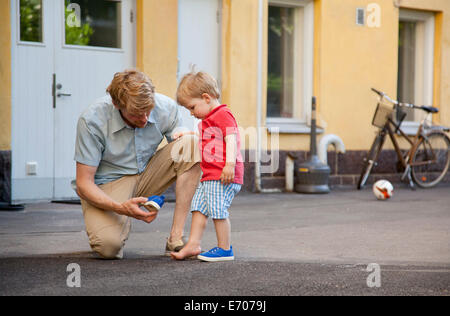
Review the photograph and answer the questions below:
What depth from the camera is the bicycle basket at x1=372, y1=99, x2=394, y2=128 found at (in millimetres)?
9586

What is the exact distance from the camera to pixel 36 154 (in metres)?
7.77

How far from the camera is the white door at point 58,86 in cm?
769

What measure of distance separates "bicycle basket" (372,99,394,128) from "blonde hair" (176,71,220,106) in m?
5.98

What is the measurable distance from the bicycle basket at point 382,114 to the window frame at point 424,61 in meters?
1.76

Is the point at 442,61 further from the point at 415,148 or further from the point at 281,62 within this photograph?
the point at 281,62

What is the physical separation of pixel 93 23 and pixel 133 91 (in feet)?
15.5

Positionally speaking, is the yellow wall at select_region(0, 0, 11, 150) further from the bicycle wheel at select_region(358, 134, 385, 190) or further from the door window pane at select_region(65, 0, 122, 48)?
the bicycle wheel at select_region(358, 134, 385, 190)

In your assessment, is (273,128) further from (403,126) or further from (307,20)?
(403,126)

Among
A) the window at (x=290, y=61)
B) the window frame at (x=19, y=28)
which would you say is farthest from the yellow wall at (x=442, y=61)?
the window frame at (x=19, y=28)

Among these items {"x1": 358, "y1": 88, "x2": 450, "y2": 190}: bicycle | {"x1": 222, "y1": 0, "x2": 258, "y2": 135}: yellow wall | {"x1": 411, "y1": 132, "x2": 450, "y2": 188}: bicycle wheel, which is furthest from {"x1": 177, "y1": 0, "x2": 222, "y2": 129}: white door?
{"x1": 411, "y1": 132, "x2": 450, "y2": 188}: bicycle wheel

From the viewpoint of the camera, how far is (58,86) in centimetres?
791

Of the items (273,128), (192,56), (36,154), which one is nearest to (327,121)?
Result: (273,128)

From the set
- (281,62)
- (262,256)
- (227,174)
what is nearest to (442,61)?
(281,62)

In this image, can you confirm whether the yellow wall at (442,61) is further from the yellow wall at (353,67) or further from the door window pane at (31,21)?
the door window pane at (31,21)
